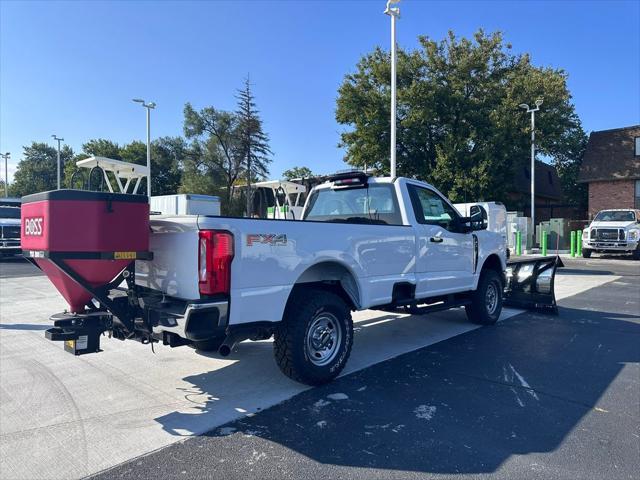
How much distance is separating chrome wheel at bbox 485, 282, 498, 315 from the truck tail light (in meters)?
4.99

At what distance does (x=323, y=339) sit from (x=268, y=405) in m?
0.84

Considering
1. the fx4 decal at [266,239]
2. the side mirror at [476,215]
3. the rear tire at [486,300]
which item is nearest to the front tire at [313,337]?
the fx4 decal at [266,239]

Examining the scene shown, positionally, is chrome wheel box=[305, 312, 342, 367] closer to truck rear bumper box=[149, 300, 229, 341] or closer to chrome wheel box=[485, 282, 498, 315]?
truck rear bumper box=[149, 300, 229, 341]

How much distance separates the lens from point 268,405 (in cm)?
411

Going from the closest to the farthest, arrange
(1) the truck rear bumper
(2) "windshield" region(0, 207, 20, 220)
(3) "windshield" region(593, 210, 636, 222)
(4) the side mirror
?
1. (1) the truck rear bumper
2. (4) the side mirror
3. (2) "windshield" region(0, 207, 20, 220)
4. (3) "windshield" region(593, 210, 636, 222)

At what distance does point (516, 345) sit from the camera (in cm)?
623

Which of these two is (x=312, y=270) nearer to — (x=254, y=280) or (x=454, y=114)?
(x=254, y=280)

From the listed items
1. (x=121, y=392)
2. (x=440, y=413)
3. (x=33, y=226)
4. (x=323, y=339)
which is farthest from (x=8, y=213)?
(x=440, y=413)

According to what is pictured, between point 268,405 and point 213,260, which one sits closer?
point 213,260

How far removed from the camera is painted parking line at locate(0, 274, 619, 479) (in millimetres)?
3371

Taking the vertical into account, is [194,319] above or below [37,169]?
below

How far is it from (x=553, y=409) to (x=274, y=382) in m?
2.55

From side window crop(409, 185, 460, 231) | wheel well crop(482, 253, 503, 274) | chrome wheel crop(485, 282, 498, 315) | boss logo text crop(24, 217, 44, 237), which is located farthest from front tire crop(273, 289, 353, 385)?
wheel well crop(482, 253, 503, 274)

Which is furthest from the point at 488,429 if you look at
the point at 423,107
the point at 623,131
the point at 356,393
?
the point at 623,131
